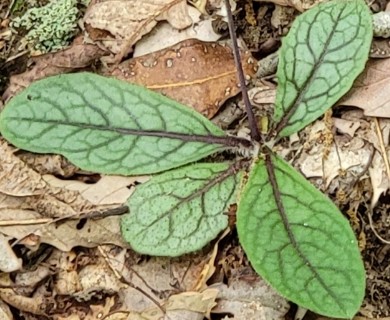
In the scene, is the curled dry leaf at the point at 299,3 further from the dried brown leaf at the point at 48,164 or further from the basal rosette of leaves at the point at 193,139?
the dried brown leaf at the point at 48,164

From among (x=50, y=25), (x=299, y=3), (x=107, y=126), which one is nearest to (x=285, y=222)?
(x=107, y=126)

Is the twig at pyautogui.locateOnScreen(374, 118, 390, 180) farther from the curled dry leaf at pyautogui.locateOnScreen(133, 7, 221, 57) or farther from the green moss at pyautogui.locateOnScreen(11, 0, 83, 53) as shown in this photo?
the green moss at pyautogui.locateOnScreen(11, 0, 83, 53)

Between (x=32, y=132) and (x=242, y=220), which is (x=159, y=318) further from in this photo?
(x=32, y=132)

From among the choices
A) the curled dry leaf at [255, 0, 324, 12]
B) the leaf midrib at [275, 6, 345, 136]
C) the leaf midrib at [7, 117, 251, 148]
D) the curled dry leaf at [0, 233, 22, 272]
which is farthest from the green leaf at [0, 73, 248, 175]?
the curled dry leaf at [255, 0, 324, 12]

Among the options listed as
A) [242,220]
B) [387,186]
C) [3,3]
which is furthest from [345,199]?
[3,3]

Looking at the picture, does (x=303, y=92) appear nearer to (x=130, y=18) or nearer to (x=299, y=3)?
(x=299, y=3)
